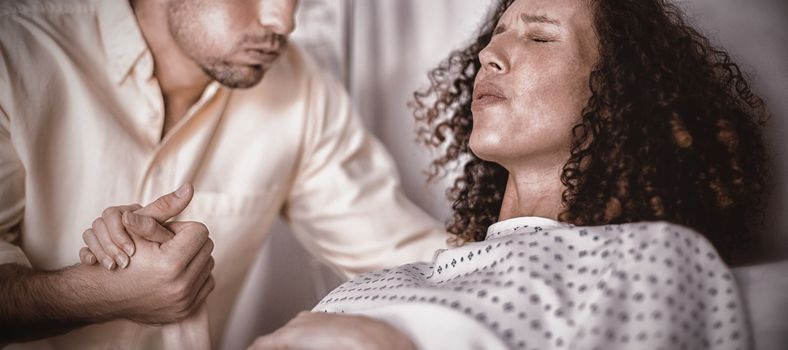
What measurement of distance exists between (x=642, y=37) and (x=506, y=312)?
1.44 ft

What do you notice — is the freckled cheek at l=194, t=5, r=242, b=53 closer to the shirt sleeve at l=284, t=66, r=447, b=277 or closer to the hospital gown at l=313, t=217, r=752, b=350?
the shirt sleeve at l=284, t=66, r=447, b=277

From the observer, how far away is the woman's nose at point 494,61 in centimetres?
100

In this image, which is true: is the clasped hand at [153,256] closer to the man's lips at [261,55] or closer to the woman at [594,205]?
the woman at [594,205]

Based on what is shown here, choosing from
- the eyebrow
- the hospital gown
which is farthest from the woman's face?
the hospital gown

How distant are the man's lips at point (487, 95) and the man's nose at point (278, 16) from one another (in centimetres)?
40

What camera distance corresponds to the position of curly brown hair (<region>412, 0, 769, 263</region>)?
920 mm

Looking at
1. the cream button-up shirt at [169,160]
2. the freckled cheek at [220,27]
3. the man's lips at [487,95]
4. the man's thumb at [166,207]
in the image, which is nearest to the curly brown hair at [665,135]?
the man's lips at [487,95]

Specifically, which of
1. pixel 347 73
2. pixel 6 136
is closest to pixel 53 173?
pixel 6 136

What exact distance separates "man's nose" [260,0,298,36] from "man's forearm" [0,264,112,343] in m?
0.50

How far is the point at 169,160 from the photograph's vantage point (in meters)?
1.21

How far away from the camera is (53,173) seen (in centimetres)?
112

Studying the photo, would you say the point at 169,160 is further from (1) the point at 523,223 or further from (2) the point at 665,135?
(2) the point at 665,135

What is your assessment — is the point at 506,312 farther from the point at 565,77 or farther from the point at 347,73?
the point at 347,73

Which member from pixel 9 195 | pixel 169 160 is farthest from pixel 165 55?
pixel 9 195
